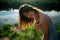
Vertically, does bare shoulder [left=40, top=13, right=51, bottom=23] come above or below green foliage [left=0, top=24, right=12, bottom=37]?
above

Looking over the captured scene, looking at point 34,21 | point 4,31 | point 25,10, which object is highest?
point 25,10

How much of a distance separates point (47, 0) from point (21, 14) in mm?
357

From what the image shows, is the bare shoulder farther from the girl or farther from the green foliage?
the green foliage

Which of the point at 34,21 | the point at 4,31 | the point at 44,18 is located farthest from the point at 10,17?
the point at 44,18

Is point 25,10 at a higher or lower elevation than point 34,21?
higher

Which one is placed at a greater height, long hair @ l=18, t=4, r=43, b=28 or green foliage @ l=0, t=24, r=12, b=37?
long hair @ l=18, t=4, r=43, b=28

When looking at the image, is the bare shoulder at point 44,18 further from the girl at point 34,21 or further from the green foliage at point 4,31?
the green foliage at point 4,31

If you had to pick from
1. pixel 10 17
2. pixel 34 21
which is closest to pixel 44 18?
pixel 34 21

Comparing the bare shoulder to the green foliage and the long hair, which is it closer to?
the long hair

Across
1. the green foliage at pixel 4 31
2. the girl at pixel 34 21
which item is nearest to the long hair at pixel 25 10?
the girl at pixel 34 21

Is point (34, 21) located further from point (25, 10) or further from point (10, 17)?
point (10, 17)

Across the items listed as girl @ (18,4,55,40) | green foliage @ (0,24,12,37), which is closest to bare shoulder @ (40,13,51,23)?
girl @ (18,4,55,40)

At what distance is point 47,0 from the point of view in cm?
231

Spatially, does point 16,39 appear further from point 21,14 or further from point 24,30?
point 21,14
